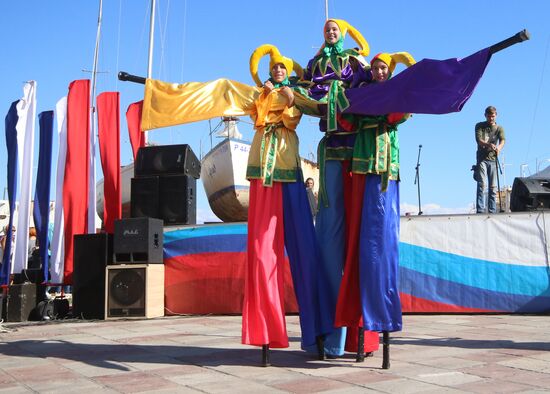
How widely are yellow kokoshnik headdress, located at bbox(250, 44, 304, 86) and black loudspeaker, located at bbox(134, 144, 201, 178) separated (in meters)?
4.15

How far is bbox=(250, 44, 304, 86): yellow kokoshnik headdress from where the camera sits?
411 centimetres

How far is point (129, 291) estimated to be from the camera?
7191mm

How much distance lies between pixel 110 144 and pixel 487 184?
5262 millimetres

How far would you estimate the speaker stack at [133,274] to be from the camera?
7.18 metres

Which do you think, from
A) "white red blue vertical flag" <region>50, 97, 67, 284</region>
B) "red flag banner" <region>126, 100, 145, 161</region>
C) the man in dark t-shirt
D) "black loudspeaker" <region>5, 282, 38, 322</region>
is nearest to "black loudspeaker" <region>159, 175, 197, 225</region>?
"red flag banner" <region>126, 100, 145, 161</region>

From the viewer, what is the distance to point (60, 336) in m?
5.61

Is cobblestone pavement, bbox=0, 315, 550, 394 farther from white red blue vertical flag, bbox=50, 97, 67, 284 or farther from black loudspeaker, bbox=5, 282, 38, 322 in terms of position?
white red blue vertical flag, bbox=50, 97, 67, 284

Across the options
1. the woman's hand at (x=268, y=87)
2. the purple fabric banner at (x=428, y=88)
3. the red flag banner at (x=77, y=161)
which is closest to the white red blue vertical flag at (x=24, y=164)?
the red flag banner at (x=77, y=161)

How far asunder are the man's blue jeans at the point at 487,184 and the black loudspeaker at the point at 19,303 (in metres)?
6.00

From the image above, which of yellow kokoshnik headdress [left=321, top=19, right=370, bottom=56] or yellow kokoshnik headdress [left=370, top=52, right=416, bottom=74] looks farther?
yellow kokoshnik headdress [left=321, top=19, right=370, bottom=56]

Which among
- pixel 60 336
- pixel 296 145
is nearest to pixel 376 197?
pixel 296 145

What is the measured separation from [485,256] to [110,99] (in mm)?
5560

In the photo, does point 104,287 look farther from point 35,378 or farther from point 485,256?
point 485,256

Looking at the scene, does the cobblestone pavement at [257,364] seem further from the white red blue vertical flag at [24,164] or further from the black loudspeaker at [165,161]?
the black loudspeaker at [165,161]
